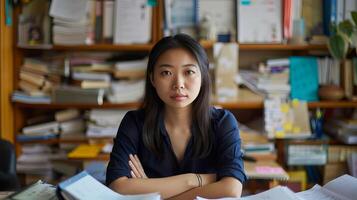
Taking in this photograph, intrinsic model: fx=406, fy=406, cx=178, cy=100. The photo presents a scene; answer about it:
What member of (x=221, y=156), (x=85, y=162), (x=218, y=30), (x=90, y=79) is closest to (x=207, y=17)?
(x=218, y=30)

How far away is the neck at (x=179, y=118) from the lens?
1546 mm

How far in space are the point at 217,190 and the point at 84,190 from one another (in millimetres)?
470

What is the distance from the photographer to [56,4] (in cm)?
253

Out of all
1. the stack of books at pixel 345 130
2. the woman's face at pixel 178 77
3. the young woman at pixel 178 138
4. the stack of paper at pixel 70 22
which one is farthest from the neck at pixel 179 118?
the stack of books at pixel 345 130

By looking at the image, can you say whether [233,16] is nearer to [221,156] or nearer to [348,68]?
[348,68]

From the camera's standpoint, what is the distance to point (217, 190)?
1310mm

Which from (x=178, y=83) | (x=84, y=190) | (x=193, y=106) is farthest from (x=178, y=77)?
(x=84, y=190)

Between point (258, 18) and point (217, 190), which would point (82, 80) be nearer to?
point (258, 18)

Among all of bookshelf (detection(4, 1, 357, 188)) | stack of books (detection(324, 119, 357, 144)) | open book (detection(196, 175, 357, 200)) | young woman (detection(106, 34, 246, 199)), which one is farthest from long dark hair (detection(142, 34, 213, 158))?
stack of books (detection(324, 119, 357, 144))

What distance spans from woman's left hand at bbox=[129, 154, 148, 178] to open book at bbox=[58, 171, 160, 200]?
35cm

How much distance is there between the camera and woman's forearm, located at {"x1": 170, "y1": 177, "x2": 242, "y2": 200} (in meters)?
1.30

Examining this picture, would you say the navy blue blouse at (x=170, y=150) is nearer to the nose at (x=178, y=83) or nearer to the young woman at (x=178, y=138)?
the young woman at (x=178, y=138)

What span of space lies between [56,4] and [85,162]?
1.00 metres

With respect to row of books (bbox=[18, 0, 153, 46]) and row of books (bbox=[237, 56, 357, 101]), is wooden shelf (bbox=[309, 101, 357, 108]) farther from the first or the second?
row of books (bbox=[18, 0, 153, 46])
